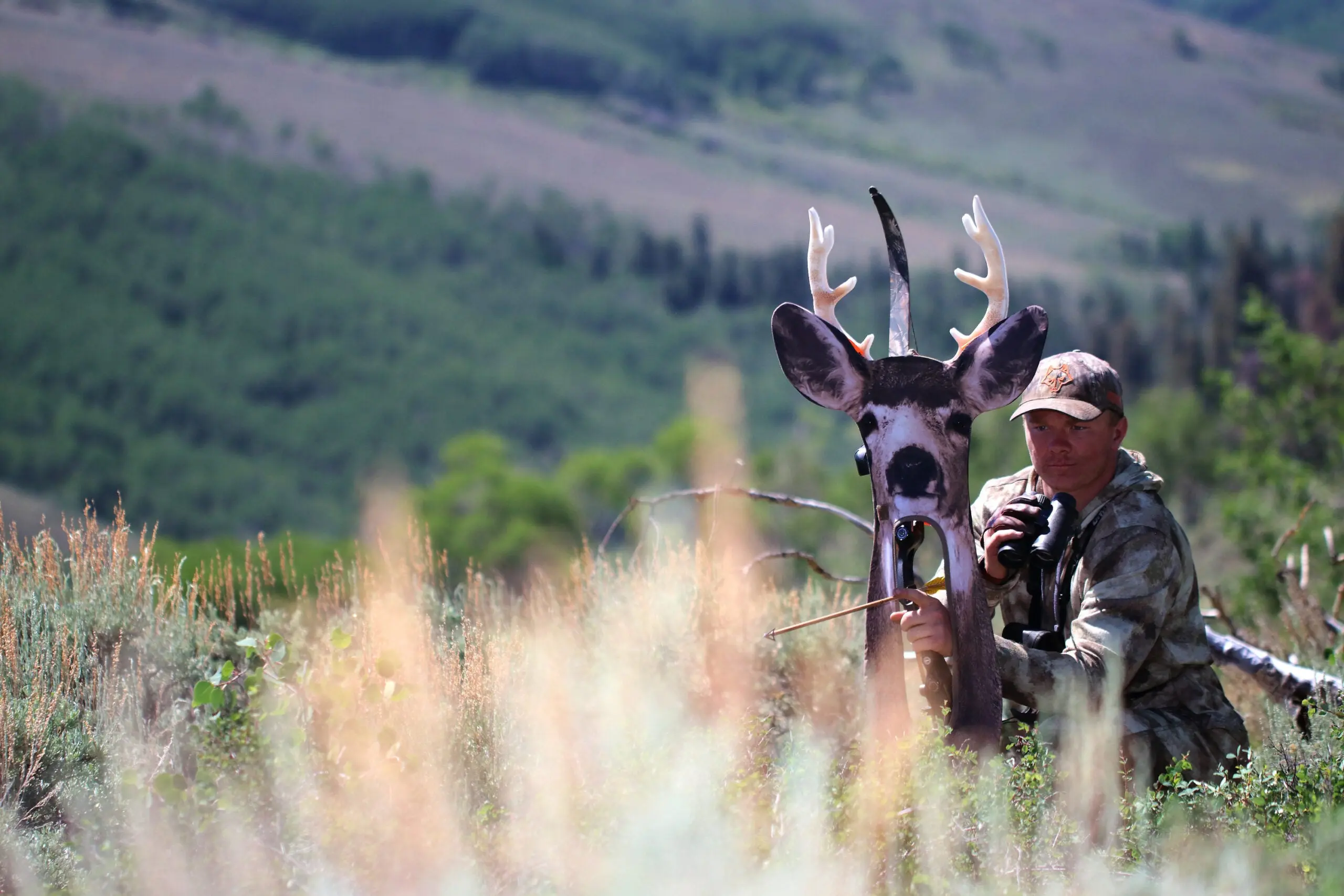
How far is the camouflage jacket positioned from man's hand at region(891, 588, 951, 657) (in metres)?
0.22

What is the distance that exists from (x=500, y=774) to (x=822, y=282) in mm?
2226

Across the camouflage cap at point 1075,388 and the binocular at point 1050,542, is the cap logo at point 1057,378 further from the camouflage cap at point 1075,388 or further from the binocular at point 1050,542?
the binocular at point 1050,542

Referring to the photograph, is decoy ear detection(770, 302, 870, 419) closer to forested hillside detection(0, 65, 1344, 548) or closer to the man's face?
the man's face

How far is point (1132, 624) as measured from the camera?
5.02m

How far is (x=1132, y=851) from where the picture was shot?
4.77 m

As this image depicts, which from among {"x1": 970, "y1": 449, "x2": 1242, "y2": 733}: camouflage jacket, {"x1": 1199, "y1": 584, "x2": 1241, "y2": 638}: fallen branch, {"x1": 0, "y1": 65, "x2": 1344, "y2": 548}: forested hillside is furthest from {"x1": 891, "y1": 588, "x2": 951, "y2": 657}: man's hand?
{"x1": 0, "y1": 65, "x2": 1344, "y2": 548}: forested hillside

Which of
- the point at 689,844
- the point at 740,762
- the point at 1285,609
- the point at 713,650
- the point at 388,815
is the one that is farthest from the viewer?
the point at 1285,609

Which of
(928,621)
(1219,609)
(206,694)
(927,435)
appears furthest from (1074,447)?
(1219,609)

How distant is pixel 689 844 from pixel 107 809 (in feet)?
7.10

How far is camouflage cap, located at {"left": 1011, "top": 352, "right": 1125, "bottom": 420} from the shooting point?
517 cm

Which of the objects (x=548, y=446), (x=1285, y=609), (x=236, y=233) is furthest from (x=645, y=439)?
(x=1285, y=609)

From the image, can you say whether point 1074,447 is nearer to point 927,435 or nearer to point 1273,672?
point 927,435

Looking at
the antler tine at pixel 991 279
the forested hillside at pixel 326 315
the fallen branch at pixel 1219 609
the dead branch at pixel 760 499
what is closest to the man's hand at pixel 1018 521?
the antler tine at pixel 991 279

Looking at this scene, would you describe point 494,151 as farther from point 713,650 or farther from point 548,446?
point 713,650
